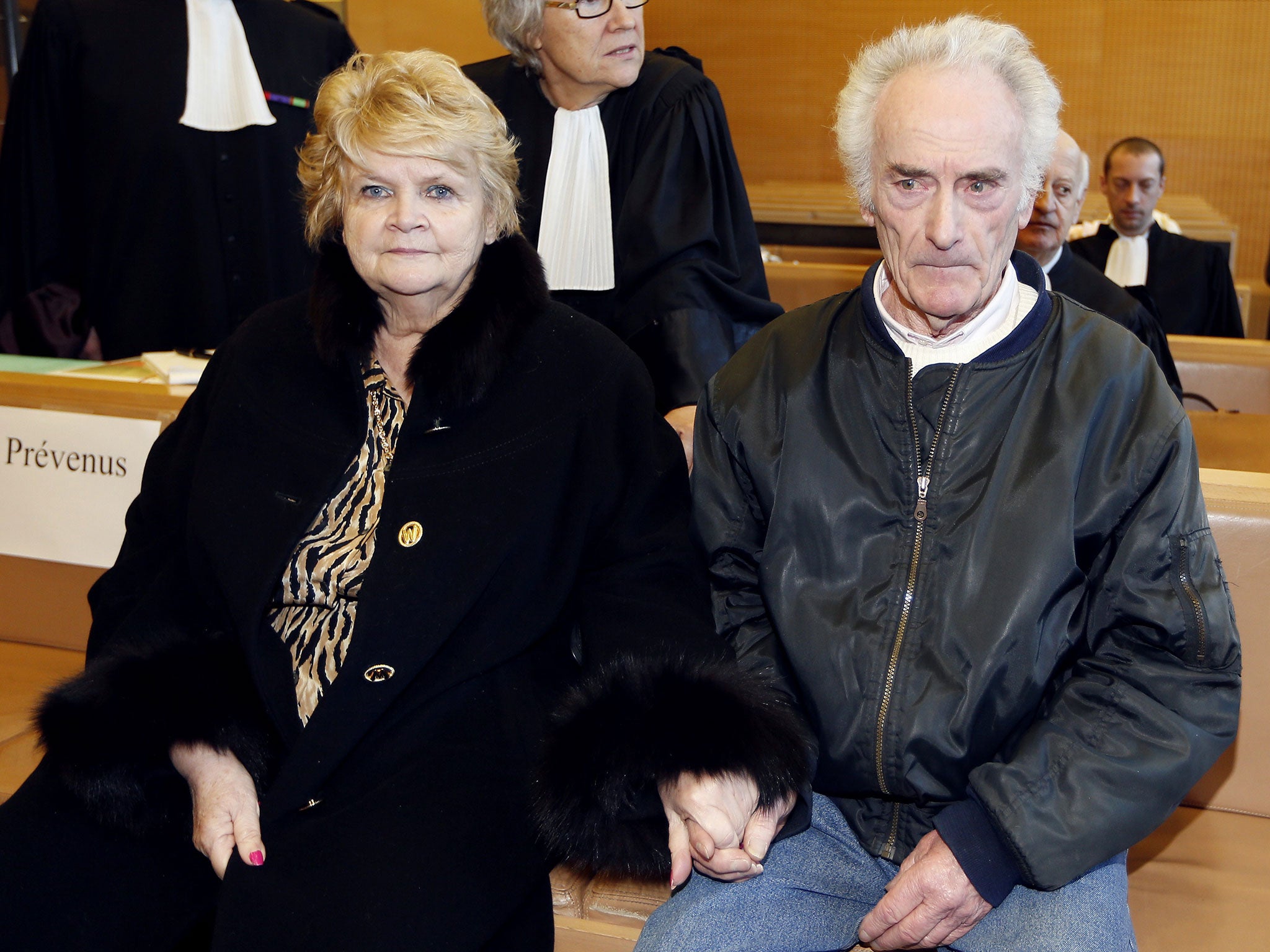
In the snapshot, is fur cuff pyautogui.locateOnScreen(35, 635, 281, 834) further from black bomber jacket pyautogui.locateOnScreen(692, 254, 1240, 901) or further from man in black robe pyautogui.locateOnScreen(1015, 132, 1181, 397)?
man in black robe pyautogui.locateOnScreen(1015, 132, 1181, 397)

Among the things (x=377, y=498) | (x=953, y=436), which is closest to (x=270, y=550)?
(x=377, y=498)

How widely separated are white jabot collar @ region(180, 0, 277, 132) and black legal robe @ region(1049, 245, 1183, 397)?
2.18 metres

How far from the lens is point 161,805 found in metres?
1.70

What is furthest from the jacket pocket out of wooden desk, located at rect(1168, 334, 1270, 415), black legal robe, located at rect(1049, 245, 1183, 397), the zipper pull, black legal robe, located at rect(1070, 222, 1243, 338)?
black legal robe, located at rect(1070, 222, 1243, 338)

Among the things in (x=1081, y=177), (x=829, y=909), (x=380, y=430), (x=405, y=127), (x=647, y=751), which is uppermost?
(x=405, y=127)

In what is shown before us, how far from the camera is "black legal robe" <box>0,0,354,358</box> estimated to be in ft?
9.73

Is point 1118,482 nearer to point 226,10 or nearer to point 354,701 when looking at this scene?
point 354,701

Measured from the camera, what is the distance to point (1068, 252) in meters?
3.41

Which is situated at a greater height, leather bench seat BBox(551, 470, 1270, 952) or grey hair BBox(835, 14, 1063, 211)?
grey hair BBox(835, 14, 1063, 211)

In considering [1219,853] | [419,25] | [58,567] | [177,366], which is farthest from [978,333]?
[419,25]

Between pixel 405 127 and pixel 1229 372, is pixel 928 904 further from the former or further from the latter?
pixel 1229 372

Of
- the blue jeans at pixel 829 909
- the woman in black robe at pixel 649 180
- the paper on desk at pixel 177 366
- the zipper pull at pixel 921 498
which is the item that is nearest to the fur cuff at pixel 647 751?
the blue jeans at pixel 829 909

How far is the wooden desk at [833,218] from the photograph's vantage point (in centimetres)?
588

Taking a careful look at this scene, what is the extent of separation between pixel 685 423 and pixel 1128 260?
156 inches
